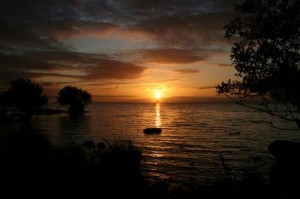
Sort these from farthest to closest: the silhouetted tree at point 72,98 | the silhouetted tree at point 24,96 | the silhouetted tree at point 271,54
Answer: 1. the silhouetted tree at point 72,98
2. the silhouetted tree at point 24,96
3. the silhouetted tree at point 271,54

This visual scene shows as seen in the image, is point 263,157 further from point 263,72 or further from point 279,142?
point 263,72

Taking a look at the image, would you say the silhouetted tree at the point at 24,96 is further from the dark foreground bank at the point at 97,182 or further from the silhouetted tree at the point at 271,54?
the silhouetted tree at the point at 271,54

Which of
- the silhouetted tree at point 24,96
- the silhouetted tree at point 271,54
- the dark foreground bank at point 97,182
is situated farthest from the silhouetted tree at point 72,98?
the silhouetted tree at point 271,54

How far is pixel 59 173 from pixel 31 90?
7876cm

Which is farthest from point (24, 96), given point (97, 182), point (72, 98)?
point (97, 182)

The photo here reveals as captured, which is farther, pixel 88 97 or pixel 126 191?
pixel 88 97

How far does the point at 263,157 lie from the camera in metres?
34.5

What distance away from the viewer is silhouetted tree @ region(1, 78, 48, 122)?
8381cm

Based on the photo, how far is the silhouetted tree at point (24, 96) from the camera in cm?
8381

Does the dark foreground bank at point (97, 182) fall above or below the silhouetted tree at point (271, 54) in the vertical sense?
below

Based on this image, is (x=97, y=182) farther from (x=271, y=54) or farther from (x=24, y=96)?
(x=24, y=96)

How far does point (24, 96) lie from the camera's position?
275 ft

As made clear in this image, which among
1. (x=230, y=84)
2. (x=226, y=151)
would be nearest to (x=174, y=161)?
(x=226, y=151)

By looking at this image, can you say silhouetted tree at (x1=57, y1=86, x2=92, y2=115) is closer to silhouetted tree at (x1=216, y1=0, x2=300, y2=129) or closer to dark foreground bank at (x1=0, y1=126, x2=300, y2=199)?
dark foreground bank at (x1=0, y1=126, x2=300, y2=199)
